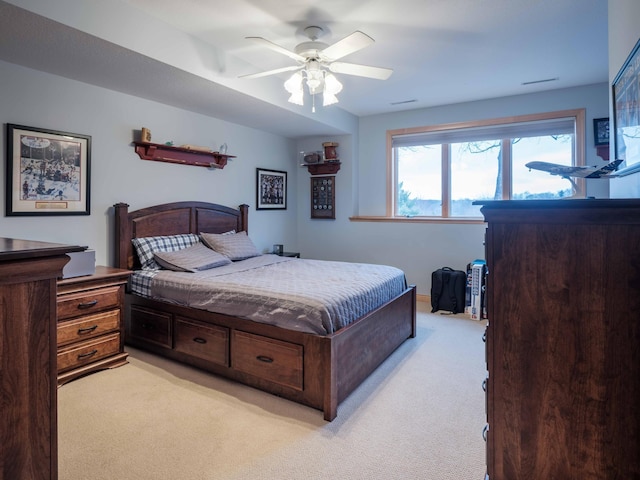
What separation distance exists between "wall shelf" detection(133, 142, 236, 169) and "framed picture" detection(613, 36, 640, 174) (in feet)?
11.7

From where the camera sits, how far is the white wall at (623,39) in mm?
1708

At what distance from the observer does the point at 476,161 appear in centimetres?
481

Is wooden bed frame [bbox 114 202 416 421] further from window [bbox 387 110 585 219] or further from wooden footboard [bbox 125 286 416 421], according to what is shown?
window [bbox 387 110 585 219]

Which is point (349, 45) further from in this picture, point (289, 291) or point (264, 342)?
point (264, 342)

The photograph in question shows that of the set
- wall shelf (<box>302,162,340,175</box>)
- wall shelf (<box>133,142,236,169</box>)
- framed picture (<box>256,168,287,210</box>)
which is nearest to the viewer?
wall shelf (<box>133,142,236,169</box>)

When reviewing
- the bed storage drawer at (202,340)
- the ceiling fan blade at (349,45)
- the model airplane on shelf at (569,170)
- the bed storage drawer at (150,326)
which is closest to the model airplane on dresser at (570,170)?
the model airplane on shelf at (569,170)

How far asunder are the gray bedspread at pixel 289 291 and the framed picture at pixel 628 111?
5.40ft

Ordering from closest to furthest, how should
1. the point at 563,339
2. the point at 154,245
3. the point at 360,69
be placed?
1. the point at 563,339
2. the point at 360,69
3. the point at 154,245

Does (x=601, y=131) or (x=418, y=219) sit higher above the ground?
(x=601, y=131)

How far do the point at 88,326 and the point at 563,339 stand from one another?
9.64 feet

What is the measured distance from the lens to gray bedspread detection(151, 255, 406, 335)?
236 centimetres

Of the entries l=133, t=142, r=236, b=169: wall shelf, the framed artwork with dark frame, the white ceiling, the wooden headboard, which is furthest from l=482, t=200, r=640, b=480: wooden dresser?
the framed artwork with dark frame

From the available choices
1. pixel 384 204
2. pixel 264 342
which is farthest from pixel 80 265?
pixel 384 204

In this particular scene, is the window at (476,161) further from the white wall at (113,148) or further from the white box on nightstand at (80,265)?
the white box on nightstand at (80,265)
